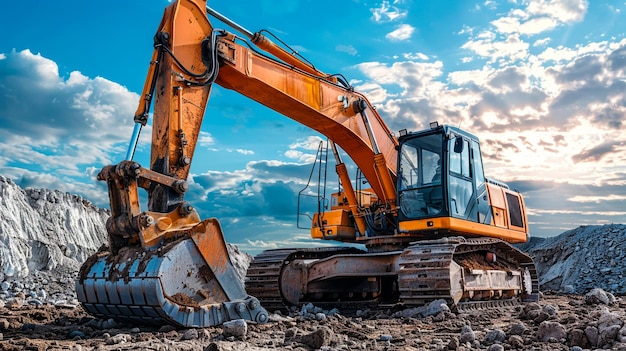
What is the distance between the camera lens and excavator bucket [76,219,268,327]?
5.89 m

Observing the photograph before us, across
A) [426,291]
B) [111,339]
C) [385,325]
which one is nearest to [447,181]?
[426,291]

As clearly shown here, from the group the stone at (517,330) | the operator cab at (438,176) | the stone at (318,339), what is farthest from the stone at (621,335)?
the operator cab at (438,176)

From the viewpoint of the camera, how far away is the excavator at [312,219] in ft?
20.6

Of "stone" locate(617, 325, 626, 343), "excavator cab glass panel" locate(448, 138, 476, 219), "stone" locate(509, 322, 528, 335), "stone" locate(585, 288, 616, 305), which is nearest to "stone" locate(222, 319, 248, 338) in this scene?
"stone" locate(509, 322, 528, 335)

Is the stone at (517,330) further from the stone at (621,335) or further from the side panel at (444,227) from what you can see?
the side panel at (444,227)

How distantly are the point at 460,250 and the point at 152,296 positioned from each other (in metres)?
5.07

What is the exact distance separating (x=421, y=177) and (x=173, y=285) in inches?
201

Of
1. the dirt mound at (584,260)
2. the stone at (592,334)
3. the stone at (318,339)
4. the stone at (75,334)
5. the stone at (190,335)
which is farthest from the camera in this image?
the dirt mound at (584,260)

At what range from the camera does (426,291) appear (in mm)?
8227

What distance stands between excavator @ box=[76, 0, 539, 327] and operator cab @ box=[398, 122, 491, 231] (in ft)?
0.06

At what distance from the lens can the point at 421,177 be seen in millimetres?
9805

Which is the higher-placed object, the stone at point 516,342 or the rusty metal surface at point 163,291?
the rusty metal surface at point 163,291

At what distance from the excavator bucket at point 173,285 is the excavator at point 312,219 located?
0.01 metres

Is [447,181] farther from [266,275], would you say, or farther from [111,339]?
[111,339]
